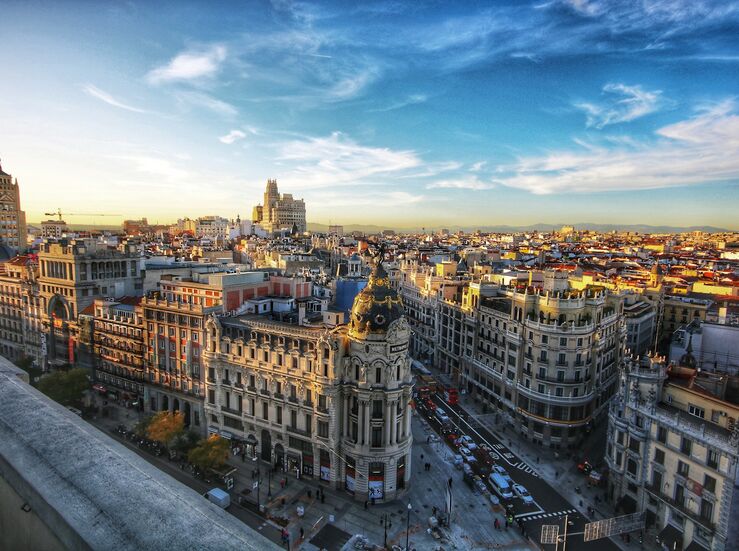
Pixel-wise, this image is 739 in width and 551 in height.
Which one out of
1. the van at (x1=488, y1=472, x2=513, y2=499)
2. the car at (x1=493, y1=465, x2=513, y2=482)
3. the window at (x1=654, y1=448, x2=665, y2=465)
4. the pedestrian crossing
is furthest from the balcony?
the car at (x1=493, y1=465, x2=513, y2=482)

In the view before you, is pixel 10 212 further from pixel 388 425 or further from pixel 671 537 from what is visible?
pixel 671 537

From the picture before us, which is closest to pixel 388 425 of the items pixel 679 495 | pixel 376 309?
pixel 376 309

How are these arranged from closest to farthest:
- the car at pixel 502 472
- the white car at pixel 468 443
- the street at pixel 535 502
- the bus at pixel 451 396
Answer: the street at pixel 535 502 → the car at pixel 502 472 → the white car at pixel 468 443 → the bus at pixel 451 396

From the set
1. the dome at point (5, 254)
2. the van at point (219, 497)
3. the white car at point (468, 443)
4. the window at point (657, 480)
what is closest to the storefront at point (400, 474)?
the white car at point (468, 443)

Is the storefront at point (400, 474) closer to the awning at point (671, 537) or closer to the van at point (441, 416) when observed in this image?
the van at point (441, 416)

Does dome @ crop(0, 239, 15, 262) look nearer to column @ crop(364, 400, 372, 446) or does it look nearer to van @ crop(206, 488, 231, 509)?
van @ crop(206, 488, 231, 509)

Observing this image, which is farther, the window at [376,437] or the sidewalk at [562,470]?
the window at [376,437]

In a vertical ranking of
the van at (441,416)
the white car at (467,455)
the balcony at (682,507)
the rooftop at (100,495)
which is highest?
the rooftop at (100,495)
